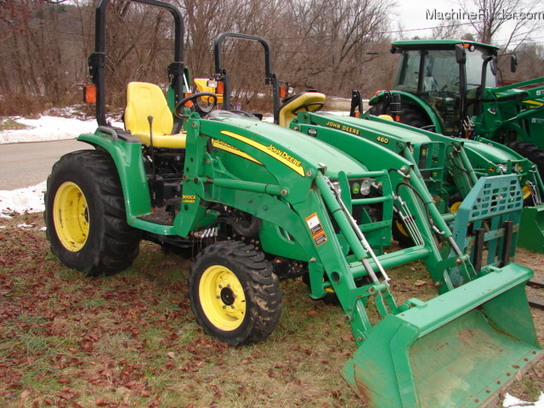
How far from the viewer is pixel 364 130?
5008mm

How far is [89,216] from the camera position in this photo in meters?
4.21

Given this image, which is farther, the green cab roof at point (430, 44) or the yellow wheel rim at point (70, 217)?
the green cab roof at point (430, 44)

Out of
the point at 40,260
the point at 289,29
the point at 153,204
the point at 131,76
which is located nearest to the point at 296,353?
the point at 153,204

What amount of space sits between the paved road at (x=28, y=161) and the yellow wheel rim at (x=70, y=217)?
3.95 meters

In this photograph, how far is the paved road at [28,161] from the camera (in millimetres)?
8625

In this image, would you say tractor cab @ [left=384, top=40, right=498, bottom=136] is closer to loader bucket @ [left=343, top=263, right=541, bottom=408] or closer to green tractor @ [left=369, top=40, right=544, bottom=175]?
green tractor @ [left=369, top=40, right=544, bottom=175]

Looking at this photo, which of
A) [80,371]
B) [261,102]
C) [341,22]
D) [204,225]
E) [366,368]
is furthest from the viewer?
[341,22]

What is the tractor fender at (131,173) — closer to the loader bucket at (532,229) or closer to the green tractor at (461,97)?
the loader bucket at (532,229)

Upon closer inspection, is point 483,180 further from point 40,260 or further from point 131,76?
point 131,76

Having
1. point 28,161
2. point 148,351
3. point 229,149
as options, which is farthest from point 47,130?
point 148,351

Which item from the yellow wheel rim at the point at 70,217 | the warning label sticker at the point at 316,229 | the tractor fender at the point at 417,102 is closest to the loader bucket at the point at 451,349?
the warning label sticker at the point at 316,229

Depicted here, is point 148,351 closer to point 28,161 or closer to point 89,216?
point 89,216

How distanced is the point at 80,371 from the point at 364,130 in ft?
10.8

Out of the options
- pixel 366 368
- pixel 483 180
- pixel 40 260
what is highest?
pixel 483 180
